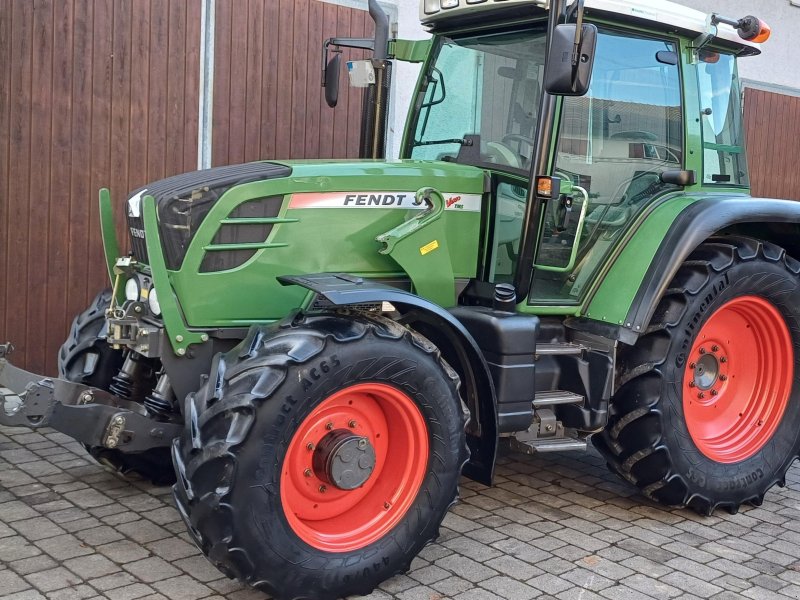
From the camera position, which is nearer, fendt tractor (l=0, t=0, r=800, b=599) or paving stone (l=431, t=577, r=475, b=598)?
fendt tractor (l=0, t=0, r=800, b=599)

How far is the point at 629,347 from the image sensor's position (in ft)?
15.2

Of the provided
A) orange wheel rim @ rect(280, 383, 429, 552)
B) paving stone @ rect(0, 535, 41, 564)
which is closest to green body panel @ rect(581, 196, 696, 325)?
orange wheel rim @ rect(280, 383, 429, 552)

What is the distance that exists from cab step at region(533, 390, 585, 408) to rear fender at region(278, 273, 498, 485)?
1.14ft

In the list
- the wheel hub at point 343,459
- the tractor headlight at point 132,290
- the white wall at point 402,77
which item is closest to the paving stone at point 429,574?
the wheel hub at point 343,459

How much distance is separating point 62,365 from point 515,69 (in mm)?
2697

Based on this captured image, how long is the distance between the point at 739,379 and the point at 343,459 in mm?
2582

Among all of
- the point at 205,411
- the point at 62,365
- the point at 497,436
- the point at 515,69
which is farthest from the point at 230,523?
the point at 515,69

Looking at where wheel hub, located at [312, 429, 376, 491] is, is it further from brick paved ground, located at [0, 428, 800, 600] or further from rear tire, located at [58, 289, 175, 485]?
rear tire, located at [58, 289, 175, 485]

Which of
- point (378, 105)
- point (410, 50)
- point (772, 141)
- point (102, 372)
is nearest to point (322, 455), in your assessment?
point (102, 372)

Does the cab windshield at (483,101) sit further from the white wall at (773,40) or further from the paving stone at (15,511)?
the white wall at (773,40)

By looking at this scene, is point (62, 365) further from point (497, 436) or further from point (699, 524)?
point (699, 524)

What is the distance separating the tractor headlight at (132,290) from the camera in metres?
4.20

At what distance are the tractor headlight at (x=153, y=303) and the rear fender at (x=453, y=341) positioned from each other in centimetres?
55

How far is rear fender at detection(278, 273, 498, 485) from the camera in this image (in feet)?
12.0
